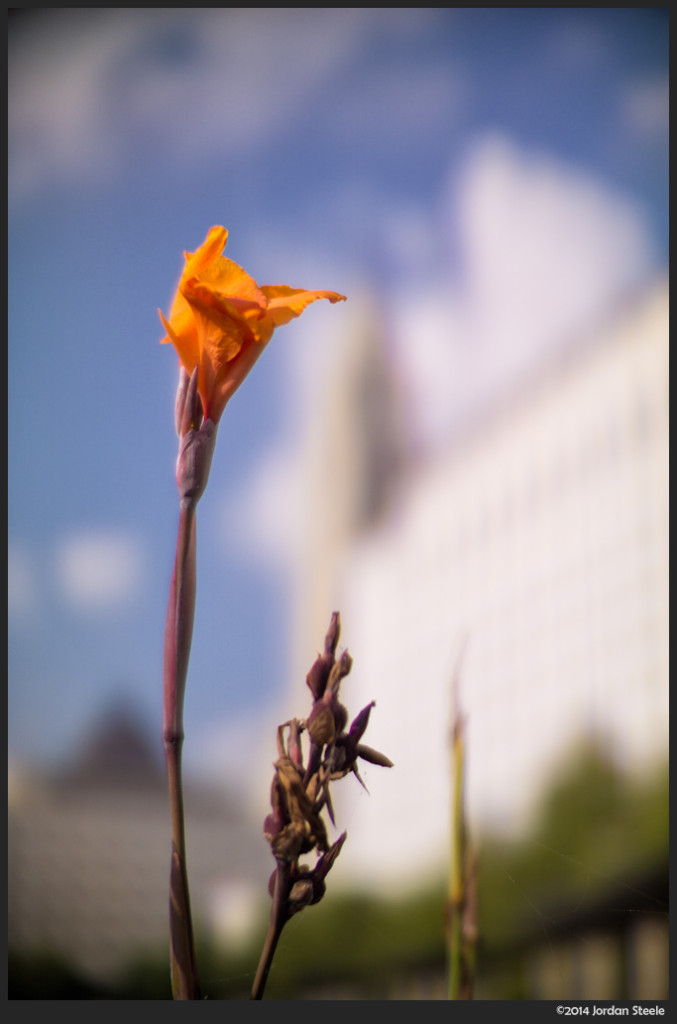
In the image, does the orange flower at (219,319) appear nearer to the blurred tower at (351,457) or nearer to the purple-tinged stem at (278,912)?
the purple-tinged stem at (278,912)

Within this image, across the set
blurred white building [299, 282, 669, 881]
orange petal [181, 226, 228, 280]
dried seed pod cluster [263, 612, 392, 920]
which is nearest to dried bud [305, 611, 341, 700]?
dried seed pod cluster [263, 612, 392, 920]

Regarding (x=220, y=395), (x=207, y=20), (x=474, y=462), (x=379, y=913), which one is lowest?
(x=379, y=913)

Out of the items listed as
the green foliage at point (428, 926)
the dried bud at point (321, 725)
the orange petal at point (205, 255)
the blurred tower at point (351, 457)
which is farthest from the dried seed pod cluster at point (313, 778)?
the blurred tower at point (351, 457)

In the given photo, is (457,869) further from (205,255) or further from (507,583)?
(507,583)

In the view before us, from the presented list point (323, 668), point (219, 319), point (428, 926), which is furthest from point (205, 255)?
point (428, 926)
